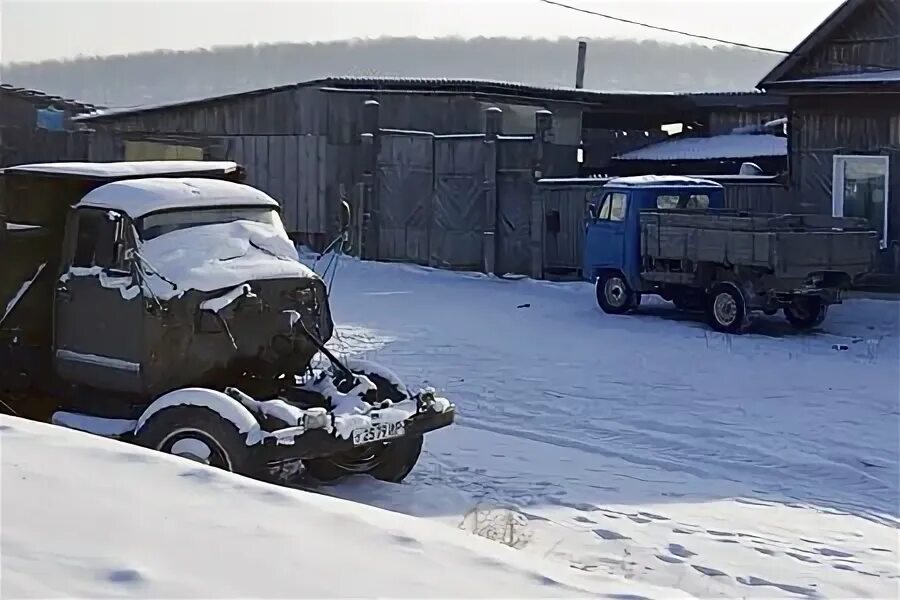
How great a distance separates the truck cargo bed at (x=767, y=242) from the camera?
634 inches

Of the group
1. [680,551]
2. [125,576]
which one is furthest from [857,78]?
[125,576]

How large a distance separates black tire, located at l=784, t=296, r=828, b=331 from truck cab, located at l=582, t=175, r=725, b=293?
7.27 ft

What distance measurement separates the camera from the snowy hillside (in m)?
4.78

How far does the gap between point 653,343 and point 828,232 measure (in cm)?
283

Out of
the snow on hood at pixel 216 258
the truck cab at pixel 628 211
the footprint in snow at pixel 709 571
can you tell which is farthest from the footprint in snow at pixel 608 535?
the truck cab at pixel 628 211

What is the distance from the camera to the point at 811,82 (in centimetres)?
2119

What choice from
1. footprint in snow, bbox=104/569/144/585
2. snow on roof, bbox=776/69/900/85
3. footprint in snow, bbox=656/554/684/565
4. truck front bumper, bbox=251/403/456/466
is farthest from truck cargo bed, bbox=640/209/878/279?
footprint in snow, bbox=104/569/144/585

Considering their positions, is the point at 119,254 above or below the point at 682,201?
below

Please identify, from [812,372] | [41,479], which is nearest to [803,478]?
[812,372]

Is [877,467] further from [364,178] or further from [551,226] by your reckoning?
[364,178]

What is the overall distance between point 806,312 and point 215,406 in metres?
10.8

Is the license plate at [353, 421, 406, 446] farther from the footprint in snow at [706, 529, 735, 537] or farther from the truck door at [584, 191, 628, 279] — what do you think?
the truck door at [584, 191, 628, 279]

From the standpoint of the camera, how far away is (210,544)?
17.3 ft

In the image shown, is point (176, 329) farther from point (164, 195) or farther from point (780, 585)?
point (780, 585)
